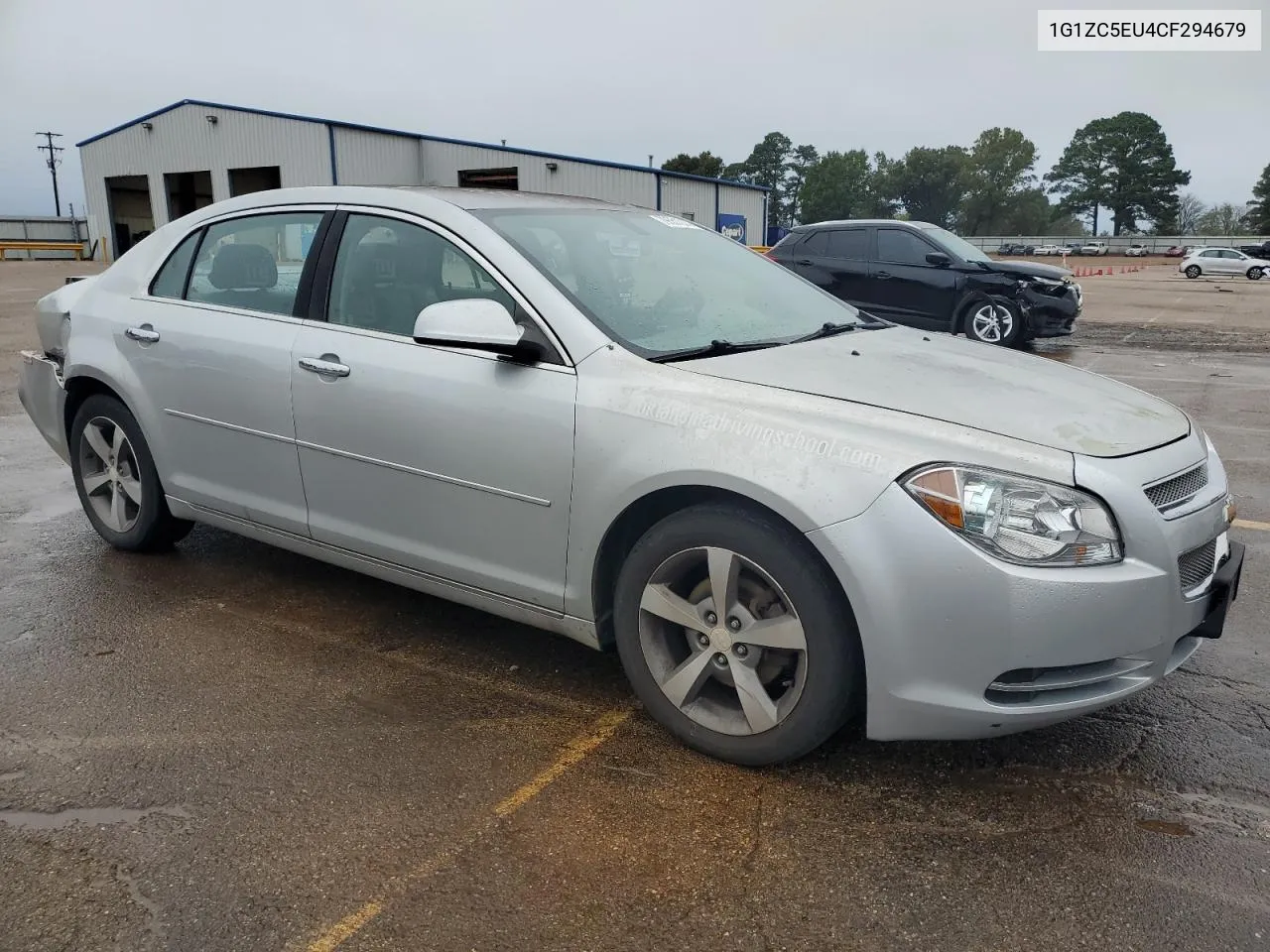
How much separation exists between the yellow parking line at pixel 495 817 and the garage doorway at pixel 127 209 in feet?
139

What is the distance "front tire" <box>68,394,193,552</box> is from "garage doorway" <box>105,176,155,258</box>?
39.8m

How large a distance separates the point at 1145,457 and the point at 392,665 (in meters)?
2.49

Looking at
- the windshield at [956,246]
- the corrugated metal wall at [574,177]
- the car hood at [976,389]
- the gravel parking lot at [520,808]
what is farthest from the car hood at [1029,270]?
the corrugated metal wall at [574,177]

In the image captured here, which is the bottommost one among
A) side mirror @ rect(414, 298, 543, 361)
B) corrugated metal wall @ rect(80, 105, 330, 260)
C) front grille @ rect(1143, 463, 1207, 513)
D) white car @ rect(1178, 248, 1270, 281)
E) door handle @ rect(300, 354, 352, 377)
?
white car @ rect(1178, 248, 1270, 281)

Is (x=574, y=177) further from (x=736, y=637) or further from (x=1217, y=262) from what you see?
(x=736, y=637)

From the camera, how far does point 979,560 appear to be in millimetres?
2490

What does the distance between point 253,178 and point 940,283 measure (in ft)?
103

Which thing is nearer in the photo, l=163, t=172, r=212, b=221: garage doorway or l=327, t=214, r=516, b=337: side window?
l=327, t=214, r=516, b=337: side window

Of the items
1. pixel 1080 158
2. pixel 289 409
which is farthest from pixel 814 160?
pixel 289 409

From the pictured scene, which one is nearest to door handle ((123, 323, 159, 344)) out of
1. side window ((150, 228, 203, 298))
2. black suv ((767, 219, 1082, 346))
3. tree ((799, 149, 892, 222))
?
side window ((150, 228, 203, 298))

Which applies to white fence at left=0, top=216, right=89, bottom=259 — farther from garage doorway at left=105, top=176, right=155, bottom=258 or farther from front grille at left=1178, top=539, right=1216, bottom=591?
front grille at left=1178, top=539, right=1216, bottom=591

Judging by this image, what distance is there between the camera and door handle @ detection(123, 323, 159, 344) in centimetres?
429

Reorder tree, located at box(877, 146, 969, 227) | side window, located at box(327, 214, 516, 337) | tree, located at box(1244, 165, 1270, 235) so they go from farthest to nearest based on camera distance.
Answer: tree, located at box(877, 146, 969, 227) < tree, located at box(1244, 165, 1270, 235) < side window, located at box(327, 214, 516, 337)

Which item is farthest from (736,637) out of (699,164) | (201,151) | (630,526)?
(699,164)
